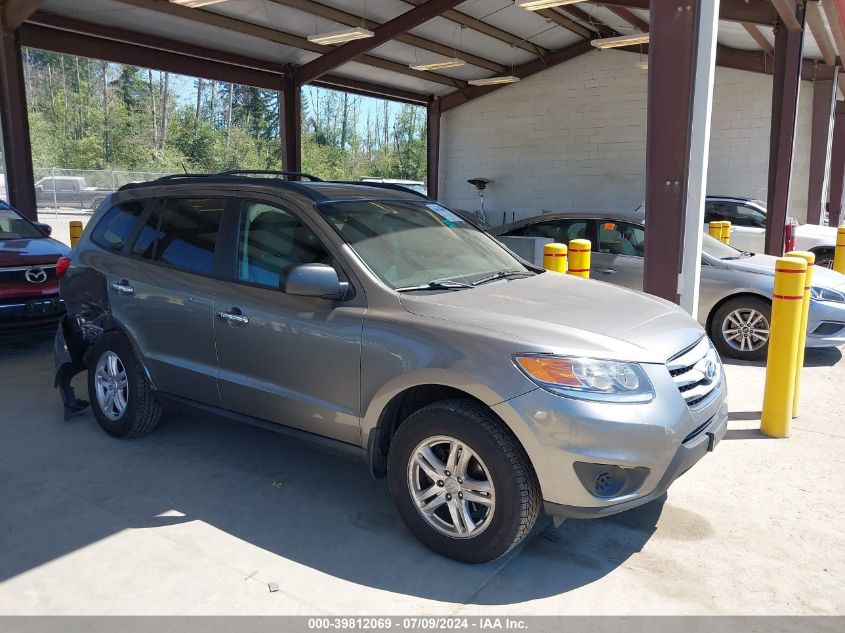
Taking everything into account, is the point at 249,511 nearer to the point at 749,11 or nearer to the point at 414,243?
the point at 414,243

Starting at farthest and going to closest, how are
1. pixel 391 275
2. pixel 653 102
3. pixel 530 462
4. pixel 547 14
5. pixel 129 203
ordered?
pixel 547 14 < pixel 653 102 < pixel 129 203 < pixel 391 275 < pixel 530 462

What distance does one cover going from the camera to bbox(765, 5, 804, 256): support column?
34.9ft

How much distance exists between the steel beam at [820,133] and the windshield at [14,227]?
51.0 feet

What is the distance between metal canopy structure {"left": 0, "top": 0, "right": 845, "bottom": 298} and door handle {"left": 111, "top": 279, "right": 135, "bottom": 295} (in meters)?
8.02

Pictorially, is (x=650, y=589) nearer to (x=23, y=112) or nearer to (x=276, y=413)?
(x=276, y=413)

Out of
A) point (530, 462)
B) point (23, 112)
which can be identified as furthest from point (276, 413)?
point (23, 112)

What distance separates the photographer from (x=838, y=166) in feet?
62.5

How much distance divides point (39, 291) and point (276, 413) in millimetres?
4497

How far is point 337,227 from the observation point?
3736 mm

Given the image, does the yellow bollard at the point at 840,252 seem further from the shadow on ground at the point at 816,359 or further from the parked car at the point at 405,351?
the parked car at the point at 405,351

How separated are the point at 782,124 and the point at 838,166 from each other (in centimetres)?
1041

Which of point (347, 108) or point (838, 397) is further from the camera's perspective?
point (347, 108)

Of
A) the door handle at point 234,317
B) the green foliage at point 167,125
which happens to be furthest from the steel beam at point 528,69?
the green foliage at point 167,125

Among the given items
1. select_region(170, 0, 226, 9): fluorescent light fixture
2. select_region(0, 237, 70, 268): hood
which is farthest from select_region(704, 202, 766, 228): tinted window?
select_region(0, 237, 70, 268): hood
